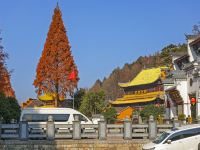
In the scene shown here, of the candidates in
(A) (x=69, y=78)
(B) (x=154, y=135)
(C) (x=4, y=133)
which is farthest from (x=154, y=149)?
(A) (x=69, y=78)

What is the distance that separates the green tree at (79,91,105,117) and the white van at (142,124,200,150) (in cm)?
3628

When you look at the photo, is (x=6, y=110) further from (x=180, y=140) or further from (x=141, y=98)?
(x=141, y=98)

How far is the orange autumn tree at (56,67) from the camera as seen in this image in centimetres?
5522

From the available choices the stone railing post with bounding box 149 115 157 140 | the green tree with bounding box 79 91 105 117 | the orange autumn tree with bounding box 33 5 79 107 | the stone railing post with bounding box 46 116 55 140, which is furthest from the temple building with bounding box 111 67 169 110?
the stone railing post with bounding box 46 116 55 140

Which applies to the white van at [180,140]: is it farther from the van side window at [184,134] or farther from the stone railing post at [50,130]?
the stone railing post at [50,130]

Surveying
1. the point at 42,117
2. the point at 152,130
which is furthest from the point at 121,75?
the point at 152,130

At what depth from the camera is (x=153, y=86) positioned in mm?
73000

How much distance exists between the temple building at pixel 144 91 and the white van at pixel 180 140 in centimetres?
4500

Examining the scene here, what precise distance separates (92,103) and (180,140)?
1474 inches

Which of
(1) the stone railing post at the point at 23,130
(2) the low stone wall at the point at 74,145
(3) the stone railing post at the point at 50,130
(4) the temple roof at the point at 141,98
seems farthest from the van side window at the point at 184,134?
(4) the temple roof at the point at 141,98

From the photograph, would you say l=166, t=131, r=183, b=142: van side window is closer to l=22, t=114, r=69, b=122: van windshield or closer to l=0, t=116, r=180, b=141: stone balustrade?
l=0, t=116, r=180, b=141: stone balustrade

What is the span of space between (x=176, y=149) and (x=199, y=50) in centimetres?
2375

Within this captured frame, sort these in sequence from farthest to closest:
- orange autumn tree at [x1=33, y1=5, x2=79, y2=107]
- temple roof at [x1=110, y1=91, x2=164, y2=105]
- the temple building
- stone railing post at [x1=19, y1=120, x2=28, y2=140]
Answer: the temple building
temple roof at [x1=110, y1=91, x2=164, y2=105]
orange autumn tree at [x1=33, y1=5, x2=79, y2=107]
stone railing post at [x1=19, y1=120, x2=28, y2=140]

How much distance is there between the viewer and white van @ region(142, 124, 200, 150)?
2028cm
